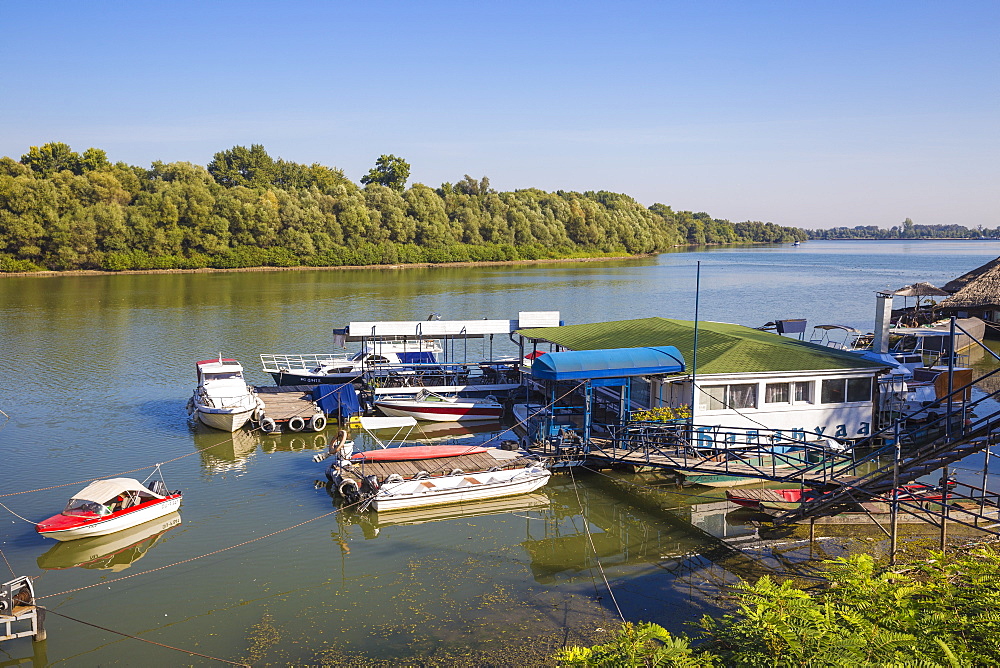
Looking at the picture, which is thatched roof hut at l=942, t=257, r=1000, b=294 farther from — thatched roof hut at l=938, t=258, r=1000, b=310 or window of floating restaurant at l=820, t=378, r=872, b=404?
window of floating restaurant at l=820, t=378, r=872, b=404

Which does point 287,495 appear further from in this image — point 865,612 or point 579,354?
point 865,612

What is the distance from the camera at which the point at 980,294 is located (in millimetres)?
49531

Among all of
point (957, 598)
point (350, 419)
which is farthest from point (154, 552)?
point (957, 598)

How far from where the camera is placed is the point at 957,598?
33.3 feet

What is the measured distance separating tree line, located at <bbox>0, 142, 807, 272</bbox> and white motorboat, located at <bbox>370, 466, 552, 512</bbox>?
95.4 metres

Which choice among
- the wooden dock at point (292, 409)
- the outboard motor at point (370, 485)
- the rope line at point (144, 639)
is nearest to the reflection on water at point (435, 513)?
the outboard motor at point (370, 485)

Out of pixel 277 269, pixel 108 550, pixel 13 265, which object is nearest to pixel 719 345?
pixel 108 550

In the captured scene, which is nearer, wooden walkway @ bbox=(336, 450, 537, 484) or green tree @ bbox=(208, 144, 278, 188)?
wooden walkway @ bbox=(336, 450, 537, 484)

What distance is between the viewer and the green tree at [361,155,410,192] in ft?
580

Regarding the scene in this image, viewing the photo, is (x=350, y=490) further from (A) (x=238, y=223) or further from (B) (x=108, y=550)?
(A) (x=238, y=223)

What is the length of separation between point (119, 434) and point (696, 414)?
21030mm

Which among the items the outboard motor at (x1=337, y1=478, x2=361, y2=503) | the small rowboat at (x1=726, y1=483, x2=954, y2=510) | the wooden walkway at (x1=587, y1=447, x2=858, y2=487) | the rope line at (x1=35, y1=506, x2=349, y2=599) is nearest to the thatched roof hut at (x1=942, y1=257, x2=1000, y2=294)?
the wooden walkway at (x1=587, y1=447, x2=858, y2=487)

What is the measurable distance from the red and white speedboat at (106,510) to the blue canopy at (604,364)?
1092 cm

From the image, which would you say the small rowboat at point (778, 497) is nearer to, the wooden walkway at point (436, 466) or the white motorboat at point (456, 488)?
the white motorboat at point (456, 488)
